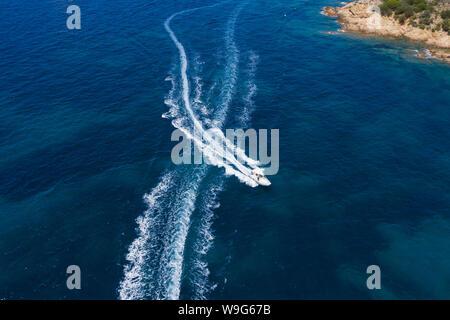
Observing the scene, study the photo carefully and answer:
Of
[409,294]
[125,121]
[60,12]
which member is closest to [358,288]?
[409,294]

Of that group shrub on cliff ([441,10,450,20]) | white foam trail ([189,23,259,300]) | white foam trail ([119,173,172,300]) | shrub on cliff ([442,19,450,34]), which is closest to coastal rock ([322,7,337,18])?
shrub on cliff ([441,10,450,20])

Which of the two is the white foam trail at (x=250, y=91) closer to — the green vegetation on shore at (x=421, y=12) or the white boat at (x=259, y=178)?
the white boat at (x=259, y=178)

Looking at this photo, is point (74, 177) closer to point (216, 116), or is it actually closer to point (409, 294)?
point (216, 116)

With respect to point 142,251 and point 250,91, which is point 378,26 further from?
point 142,251

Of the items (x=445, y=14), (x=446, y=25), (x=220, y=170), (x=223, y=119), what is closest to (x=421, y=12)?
(x=445, y=14)

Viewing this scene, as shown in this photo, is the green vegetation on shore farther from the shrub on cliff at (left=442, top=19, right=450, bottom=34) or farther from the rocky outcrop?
the rocky outcrop

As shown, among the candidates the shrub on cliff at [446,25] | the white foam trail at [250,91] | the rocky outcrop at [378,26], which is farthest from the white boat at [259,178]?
the shrub on cliff at [446,25]
